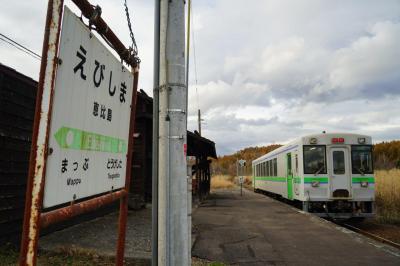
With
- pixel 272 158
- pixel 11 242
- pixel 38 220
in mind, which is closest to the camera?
pixel 38 220

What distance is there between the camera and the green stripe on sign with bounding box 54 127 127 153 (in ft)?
7.13

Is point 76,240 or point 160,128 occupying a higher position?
point 160,128

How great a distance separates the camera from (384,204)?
52.5 feet

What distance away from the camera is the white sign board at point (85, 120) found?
211 centimetres

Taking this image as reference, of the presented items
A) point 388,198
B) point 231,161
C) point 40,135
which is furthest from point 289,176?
point 231,161

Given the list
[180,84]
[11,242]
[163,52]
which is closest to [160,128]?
[180,84]

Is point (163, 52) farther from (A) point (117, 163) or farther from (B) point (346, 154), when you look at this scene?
(B) point (346, 154)

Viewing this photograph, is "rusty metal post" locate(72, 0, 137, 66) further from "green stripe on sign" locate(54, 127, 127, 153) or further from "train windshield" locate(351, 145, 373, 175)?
"train windshield" locate(351, 145, 373, 175)

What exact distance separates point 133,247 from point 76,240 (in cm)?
114

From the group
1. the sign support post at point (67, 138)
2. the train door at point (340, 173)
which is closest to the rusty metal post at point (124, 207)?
the sign support post at point (67, 138)

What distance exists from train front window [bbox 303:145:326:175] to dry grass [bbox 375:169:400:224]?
330 cm

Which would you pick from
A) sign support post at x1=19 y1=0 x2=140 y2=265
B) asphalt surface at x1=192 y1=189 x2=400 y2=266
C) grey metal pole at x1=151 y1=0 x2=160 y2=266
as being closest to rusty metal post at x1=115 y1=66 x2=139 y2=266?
sign support post at x1=19 y1=0 x2=140 y2=265

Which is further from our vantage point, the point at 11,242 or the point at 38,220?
the point at 11,242

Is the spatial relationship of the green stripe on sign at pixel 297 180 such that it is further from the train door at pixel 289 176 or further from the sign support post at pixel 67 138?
the sign support post at pixel 67 138
